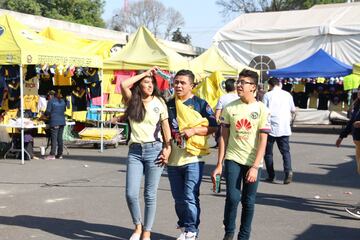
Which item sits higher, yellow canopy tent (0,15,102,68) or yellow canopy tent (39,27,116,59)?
yellow canopy tent (39,27,116,59)

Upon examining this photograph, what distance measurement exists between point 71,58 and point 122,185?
453 centimetres

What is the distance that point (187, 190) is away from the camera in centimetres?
563

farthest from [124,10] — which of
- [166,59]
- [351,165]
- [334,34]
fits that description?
[351,165]

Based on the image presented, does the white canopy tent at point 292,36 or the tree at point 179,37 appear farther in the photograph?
the tree at point 179,37

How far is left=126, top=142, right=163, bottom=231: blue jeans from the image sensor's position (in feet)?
18.7

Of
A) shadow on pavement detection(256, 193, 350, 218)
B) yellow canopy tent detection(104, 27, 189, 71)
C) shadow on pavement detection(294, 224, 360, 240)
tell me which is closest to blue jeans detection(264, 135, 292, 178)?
shadow on pavement detection(256, 193, 350, 218)

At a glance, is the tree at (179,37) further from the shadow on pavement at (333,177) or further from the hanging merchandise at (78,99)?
the shadow on pavement at (333,177)

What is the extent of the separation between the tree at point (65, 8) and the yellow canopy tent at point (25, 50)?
1592 inches

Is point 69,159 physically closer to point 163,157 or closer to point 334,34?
point 163,157

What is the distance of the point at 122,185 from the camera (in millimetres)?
9719

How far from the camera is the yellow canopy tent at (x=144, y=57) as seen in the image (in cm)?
1719

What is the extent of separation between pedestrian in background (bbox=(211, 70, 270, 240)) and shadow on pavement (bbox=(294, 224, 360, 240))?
1.23 meters

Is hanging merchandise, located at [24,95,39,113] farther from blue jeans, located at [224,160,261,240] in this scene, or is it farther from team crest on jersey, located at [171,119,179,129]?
blue jeans, located at [224,160,261,240]

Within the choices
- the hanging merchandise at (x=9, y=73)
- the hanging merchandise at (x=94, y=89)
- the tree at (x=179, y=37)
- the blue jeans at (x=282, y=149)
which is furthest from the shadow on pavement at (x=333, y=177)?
the tree at (x=179, y=37)
